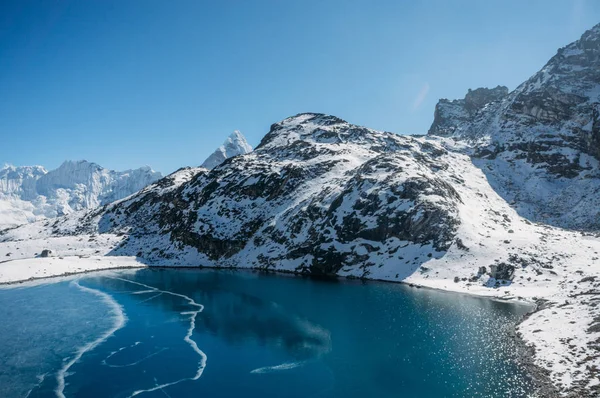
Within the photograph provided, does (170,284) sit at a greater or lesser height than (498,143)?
lesser

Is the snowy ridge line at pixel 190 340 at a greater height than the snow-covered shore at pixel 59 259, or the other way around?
the snow-covered shore at pixel 59 259

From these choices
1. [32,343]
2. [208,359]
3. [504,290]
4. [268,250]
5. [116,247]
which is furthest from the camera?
[116,247]

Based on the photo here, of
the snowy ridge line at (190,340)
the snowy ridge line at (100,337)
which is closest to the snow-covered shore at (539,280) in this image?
the snowy ridge line at (100,337)

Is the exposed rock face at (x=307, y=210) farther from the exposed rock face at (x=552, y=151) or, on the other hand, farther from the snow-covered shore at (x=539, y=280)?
the exposed rock face at (x=552, y=151)

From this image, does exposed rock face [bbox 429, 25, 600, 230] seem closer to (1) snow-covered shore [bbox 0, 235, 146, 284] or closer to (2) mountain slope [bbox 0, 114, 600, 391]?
(2) mountain slope [bbox 0, 114, 600, 391]

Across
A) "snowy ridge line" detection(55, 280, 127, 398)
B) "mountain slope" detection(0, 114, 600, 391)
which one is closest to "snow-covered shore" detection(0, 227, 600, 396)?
"mountain slope" detection(0, 114, 600, 391)

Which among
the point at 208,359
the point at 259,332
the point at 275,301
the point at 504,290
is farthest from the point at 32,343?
the point at 504,290

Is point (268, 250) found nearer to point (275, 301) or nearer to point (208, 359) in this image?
point (275, 301)
